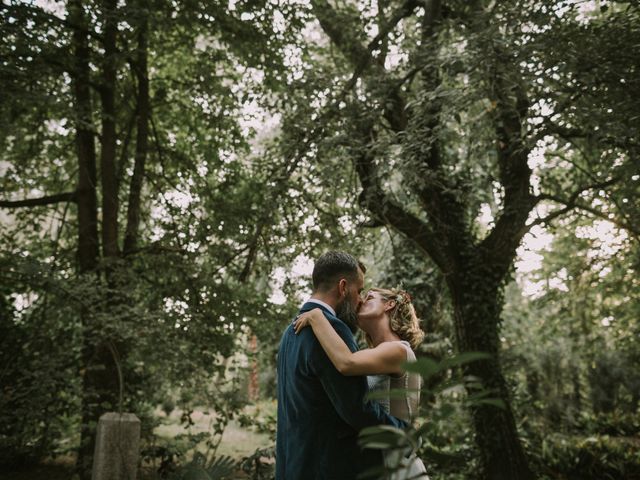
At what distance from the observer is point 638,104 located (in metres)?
4.31

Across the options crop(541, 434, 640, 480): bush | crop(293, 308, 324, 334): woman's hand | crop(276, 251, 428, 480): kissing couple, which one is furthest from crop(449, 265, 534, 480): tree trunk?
crop(293, 308, 324, 334): woman's hand

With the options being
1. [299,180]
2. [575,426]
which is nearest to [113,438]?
[299,180]

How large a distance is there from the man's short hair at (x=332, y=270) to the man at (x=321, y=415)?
69 mm

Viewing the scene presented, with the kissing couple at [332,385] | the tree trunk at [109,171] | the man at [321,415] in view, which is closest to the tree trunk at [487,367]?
the kissing couple at [332,385]

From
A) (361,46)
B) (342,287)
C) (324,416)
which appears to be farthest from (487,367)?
(324,416)

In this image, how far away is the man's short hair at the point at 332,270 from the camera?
2666 mm

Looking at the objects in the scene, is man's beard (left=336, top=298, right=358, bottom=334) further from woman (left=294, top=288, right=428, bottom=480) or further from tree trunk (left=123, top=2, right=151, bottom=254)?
tree trunk (left=123, top=2, right=151, bottom=254)

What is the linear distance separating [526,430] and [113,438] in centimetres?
1003

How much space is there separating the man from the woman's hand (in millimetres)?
29

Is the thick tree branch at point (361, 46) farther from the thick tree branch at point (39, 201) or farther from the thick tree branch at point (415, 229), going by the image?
the thick tree branch at point (39, 201)

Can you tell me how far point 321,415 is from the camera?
234 cm

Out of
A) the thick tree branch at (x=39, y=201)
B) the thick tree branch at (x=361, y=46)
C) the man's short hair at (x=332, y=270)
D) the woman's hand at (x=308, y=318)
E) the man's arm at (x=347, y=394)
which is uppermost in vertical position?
the thick tree branch at (x=361, y=46)

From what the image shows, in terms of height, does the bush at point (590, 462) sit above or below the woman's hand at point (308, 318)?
below

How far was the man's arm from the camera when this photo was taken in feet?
7.06
